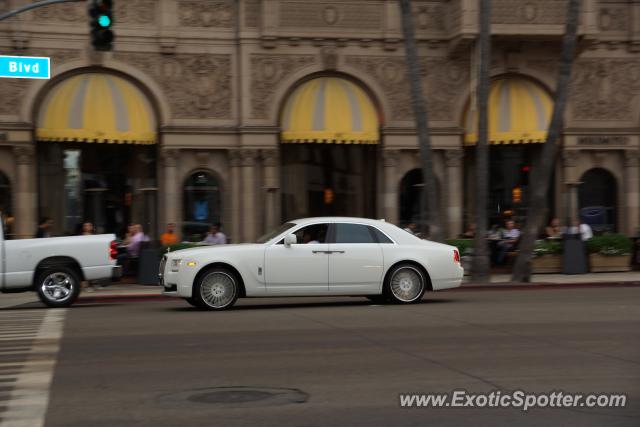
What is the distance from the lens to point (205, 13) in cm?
2725

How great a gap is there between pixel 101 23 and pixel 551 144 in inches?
416

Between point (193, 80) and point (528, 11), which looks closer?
point (193, 80)

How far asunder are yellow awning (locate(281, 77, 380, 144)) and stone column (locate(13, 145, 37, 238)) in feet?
23.3

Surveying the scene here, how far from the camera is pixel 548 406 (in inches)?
300

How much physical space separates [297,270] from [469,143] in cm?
1344

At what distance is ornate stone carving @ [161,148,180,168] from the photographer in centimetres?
2691

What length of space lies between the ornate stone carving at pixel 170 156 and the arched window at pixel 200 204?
2.34 feet

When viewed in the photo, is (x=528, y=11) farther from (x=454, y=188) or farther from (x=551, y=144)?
(x=551, y=144)

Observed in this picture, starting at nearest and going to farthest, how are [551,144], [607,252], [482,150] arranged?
[551,144]
[482,150]
[607,252]

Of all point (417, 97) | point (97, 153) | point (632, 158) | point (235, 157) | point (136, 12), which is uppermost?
point (136, 12)

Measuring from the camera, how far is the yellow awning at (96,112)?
1029 inches

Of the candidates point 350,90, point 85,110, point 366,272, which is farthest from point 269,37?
point 366,272

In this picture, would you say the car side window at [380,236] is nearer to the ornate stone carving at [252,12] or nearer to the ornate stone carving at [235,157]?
the ornate stone carving at [235,157]

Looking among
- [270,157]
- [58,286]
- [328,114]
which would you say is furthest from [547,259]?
[58,286]
